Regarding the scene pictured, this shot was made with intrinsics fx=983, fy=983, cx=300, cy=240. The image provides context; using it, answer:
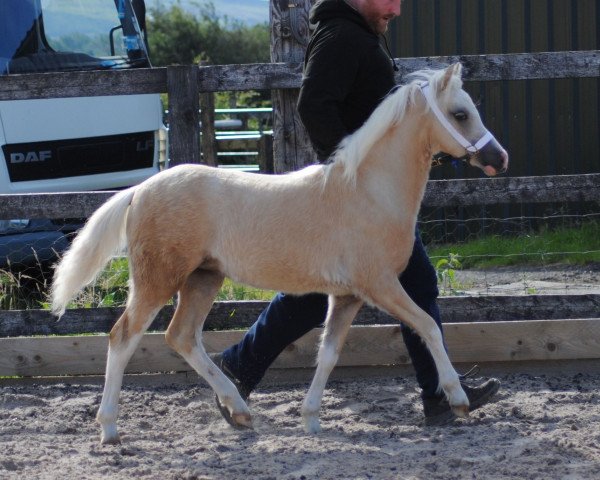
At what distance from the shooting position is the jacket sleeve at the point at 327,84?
172 inches

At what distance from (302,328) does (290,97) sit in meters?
1.53

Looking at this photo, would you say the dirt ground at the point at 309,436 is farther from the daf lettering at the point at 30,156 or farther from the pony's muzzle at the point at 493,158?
the daf lettering at the point at 30,156

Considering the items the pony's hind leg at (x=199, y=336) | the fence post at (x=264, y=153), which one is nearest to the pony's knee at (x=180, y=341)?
the pony's hind leg at (x=199, y=336)

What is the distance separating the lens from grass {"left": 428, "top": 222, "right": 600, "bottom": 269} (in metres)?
8.49

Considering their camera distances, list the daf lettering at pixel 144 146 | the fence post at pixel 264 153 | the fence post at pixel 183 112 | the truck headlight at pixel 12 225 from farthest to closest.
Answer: the fence post at pixel 264 153 < the daf lettering at pixel 144 146 < the truck headlight at pixel 12 225 < the fence post at pixel 183 112

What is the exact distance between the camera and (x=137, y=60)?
871 cm

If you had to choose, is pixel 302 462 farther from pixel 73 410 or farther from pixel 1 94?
pixel 1 94

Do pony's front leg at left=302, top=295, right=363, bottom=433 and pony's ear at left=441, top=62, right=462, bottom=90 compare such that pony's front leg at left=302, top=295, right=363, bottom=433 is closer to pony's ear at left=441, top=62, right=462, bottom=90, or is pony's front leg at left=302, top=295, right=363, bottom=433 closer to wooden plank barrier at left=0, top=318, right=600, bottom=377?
wooden plank barrier at left=0, top=318, right=600, bottom=377

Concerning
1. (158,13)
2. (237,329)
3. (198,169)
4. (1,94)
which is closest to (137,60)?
(1,94)

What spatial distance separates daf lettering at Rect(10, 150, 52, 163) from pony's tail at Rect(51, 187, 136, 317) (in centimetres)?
336

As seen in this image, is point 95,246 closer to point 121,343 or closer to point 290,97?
point 121,343

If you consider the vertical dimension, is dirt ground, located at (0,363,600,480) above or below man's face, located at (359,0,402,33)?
below

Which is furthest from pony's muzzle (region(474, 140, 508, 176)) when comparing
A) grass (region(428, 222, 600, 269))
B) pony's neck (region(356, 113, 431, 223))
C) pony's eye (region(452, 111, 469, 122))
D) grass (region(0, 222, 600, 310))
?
grass (region(428, 222, 600, 269))

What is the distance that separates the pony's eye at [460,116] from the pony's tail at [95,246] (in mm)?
1514
